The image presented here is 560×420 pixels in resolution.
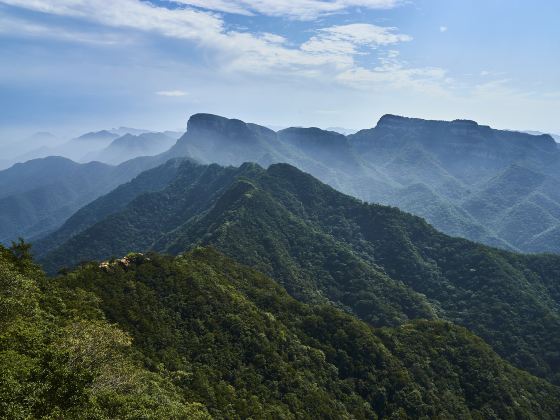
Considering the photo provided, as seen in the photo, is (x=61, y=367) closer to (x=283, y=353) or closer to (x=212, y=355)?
(x=212, y=355)

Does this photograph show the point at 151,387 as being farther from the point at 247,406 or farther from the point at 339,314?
the point at 339,314

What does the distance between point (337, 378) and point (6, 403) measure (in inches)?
2389

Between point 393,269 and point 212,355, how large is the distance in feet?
374

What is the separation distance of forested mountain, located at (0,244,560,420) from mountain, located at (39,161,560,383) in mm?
32091

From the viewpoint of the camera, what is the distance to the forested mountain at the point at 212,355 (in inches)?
1415

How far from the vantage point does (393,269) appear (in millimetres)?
164750

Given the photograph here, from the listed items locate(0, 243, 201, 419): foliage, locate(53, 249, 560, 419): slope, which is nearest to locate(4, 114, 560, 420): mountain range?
locate(0, 243, 201, 419): foliage

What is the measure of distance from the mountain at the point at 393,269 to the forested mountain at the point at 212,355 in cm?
3209

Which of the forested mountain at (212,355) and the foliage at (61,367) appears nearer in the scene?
the foliage at (61,367)

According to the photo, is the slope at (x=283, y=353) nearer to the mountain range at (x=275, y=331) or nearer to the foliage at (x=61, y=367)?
the mountain range at (x=275, y=331)

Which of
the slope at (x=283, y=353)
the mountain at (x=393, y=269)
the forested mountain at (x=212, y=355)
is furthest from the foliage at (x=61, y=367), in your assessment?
the mountain at (x=393, y=269)

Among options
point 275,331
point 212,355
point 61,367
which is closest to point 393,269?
point 275,331

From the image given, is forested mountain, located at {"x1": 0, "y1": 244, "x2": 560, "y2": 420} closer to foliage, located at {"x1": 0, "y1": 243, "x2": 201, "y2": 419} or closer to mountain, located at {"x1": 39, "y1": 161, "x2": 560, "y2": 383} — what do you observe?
foliage, located at {"x1": 0, "y1": 243, "x2": 201, "y2": 419}

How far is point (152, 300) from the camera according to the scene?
69812mm
